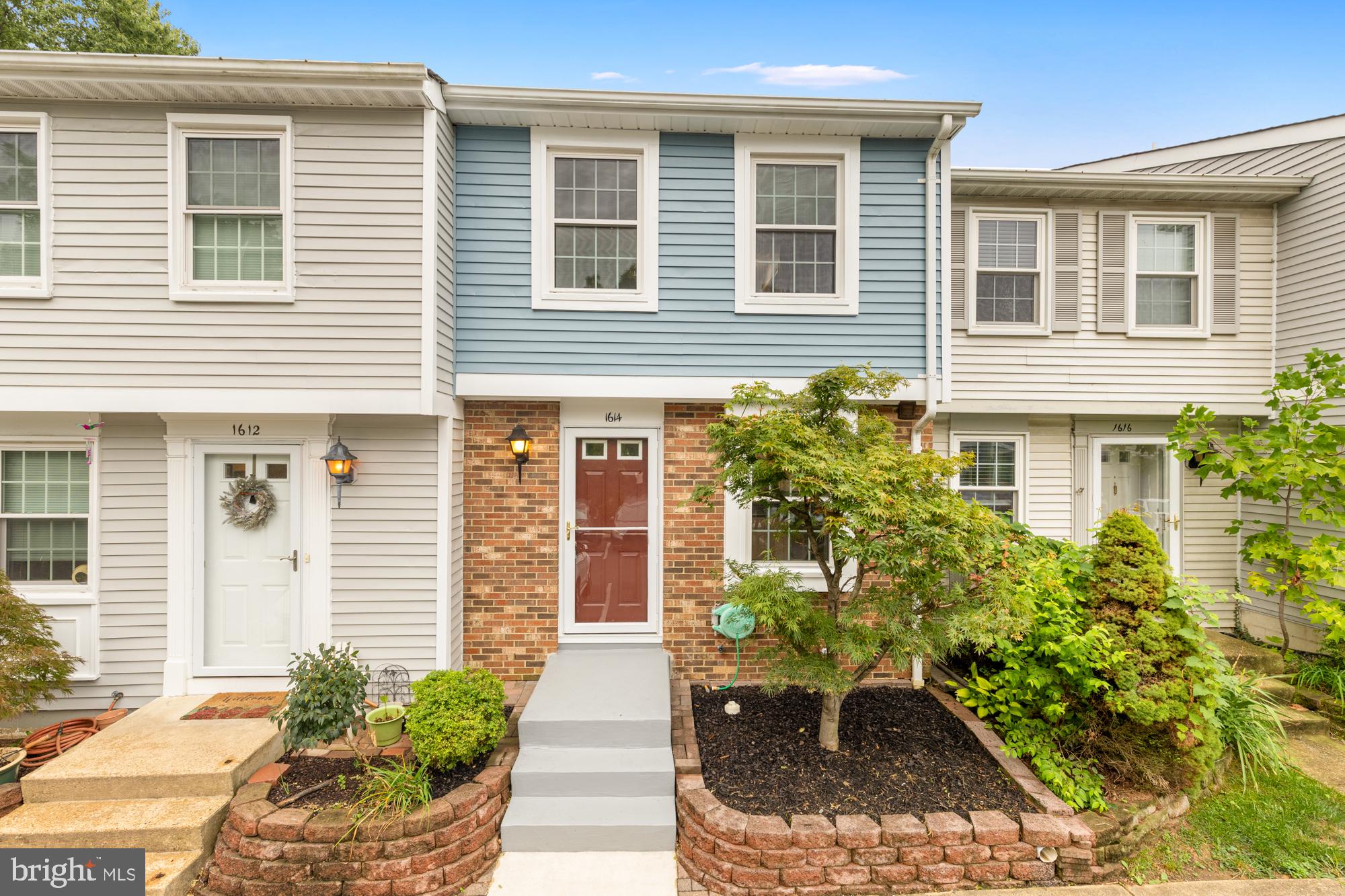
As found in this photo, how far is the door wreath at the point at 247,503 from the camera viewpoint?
4816 mm

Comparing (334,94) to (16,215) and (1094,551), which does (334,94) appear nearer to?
(16,215)

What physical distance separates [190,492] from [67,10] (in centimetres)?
1481

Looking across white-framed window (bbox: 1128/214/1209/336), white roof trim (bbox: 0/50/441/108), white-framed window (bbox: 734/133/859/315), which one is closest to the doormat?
white roof trim (bbox: 0/50/441/108)

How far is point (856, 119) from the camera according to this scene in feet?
16.4

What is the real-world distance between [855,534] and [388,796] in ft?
10.4

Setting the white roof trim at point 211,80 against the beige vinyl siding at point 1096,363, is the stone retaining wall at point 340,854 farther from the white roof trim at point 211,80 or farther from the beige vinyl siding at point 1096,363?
the beige vinyl siding at point 1096,363

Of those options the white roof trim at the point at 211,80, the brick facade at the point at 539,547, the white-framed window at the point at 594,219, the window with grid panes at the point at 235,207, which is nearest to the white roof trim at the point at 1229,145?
the white-framed window at the point at 594,219

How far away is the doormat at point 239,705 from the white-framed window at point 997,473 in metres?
6.87

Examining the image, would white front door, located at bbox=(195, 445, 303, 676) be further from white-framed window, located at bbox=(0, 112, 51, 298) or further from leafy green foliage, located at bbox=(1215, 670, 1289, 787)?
leafy green foliage, located at bbox=(1215, 670, 1289, 787)

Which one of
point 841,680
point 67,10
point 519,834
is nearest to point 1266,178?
point 841,680

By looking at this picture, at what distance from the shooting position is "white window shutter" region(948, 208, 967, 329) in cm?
626

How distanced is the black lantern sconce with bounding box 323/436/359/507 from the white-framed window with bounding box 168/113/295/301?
127 centimetres

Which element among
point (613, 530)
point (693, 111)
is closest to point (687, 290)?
point (693, 111)

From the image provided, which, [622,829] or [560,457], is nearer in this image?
[622,829]
